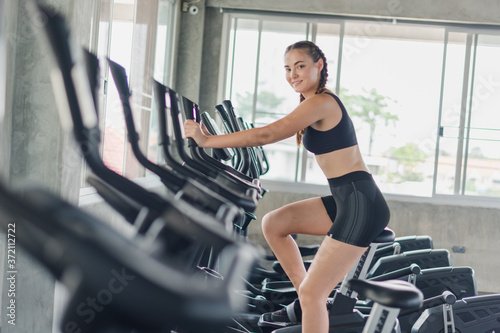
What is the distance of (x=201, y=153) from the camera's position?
2.19 m

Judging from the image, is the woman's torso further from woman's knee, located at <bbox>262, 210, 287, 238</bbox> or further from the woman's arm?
woman's knee, located at <bbox>262, 210, 287, 238</bbox>

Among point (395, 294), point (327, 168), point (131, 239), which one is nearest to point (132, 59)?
point (327, 168)

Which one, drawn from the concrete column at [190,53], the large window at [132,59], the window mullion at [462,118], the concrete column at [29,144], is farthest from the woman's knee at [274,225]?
the window mullion at [462,118]

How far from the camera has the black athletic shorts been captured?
1916mm

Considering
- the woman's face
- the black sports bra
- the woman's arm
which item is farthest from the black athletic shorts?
the woman's face

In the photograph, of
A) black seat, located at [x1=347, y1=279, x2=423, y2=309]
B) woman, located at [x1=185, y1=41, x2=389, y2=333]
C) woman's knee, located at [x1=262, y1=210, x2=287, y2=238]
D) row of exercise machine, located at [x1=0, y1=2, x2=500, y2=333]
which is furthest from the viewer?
woman's knee, located at [x1=262, y1=210, x2=287, y2=238]

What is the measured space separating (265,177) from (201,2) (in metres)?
1.79

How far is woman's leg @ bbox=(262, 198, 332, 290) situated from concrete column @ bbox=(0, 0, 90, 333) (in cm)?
91

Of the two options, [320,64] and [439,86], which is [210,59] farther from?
[320,64]

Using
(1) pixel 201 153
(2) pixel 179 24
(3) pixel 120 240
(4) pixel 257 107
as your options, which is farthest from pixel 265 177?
(3) pixel 120 240

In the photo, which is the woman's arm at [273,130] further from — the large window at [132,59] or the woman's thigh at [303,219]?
the large window at [132,59]

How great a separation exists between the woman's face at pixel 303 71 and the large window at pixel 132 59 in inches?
55.1

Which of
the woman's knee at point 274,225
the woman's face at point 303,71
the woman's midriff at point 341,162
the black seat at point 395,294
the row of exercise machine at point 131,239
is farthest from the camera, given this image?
the woman's knee at point 274,225

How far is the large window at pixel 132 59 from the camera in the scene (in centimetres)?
342
